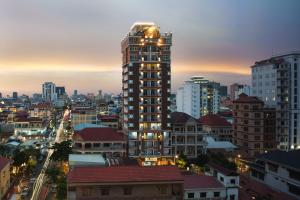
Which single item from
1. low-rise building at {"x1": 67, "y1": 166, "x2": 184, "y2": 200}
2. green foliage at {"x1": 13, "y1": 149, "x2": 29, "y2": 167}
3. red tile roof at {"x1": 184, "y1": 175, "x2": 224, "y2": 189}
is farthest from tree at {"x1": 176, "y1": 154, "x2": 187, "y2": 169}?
green foliage at {"x1": 13, "y1": 149, "x2": 29, "y2": 167}

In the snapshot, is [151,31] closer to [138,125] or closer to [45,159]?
[138,125]

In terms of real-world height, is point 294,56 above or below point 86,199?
above

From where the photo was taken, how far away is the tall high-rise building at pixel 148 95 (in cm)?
4462

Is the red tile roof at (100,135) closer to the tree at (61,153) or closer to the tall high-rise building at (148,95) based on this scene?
the tall high-rise building at (148,95)

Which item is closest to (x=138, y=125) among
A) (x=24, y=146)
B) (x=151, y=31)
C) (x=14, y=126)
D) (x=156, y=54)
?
(x=156, y=54)

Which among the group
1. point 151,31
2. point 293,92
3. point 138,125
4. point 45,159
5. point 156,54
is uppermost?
point 151,31

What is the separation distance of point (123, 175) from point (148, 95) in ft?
71.4

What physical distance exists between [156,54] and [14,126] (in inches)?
1346

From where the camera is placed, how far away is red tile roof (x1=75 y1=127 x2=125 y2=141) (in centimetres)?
4312

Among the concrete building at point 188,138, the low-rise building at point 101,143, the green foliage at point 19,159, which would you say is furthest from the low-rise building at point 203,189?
the green foliage at point 19,159

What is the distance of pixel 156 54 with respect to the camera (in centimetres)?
4522

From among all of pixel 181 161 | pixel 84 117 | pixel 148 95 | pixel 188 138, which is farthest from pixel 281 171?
pixel 84 117

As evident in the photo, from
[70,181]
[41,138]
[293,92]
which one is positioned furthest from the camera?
[41,138]

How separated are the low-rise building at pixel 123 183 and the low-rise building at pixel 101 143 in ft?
59.6
